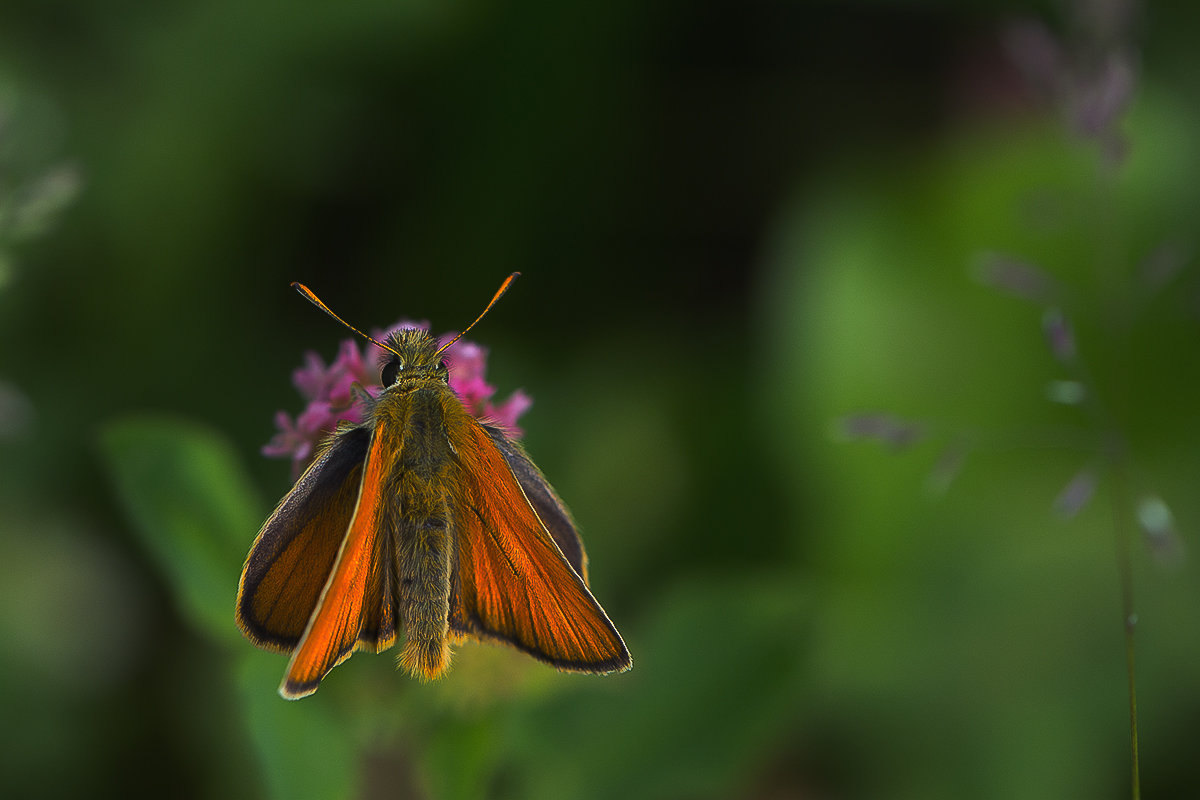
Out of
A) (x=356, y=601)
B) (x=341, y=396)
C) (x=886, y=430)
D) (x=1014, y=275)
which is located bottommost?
(x=356, y=601)

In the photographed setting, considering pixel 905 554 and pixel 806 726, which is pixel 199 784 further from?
pixel 905 554

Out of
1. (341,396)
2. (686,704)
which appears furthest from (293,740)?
(686,704)

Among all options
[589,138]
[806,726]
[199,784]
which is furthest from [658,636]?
[589,138]

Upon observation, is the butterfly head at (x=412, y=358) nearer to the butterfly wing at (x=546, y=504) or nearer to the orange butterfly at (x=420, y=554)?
the orange butterfly at (x=420, y=554)

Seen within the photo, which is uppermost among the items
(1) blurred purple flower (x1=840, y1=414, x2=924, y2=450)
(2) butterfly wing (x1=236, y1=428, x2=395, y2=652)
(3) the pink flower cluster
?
(1) blurred purple flower (x1=840, y1=414, x2=924, y2=450)

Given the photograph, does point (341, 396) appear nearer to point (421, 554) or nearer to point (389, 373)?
point (389, 373)

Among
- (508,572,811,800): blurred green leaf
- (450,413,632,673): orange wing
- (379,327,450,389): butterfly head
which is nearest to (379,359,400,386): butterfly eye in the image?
(379,327,450,389): butterfly head

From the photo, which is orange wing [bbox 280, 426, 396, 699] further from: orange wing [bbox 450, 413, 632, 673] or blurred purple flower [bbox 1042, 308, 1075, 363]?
blurred purple flower [bbox 1042, 308, 1075, 363]

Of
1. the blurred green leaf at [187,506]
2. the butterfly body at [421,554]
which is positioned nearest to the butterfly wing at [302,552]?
the butterfly body at [421,554]
